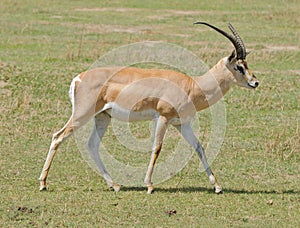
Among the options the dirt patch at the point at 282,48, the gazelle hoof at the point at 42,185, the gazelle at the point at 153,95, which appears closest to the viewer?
the gazelle hoof at the point at 42,185

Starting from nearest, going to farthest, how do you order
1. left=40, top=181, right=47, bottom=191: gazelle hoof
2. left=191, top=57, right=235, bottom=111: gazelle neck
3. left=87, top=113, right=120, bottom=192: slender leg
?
left=40, top=181, right=47, bottom=191: gazelle hoof, left=191, top=57, right=235, bottom=111: gazelle neck, left=87, top=113, right=120, bottom=192: slender leg

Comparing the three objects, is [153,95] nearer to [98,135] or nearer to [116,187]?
[98,135]

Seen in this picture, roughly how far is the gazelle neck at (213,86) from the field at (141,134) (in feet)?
3.25

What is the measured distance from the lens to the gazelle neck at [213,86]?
852 cm

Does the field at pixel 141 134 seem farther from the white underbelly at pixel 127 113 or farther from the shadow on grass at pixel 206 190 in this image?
the white underbelly at pixel 127 113

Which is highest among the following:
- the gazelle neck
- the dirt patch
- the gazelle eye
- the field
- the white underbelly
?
the gazelle eye

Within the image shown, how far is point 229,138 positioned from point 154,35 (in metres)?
10.3

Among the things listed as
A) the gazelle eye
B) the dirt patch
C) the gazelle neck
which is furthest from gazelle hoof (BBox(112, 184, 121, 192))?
the dirt patch

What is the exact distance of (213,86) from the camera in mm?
8539

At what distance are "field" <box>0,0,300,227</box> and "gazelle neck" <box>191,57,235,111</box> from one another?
0.99 metres

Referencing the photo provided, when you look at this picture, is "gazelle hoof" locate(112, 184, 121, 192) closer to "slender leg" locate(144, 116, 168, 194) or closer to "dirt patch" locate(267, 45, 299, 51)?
"slender leg" locate(144, 116, 168, 194)

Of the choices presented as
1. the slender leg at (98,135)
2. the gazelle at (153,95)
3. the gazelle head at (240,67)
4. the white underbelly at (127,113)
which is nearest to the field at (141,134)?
the slender leg at (98,135)

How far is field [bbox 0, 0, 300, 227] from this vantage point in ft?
24.4

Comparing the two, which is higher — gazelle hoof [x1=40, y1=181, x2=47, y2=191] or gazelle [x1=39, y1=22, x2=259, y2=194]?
gazelle [x1=39, y1=22, x2=259, y2=194]
